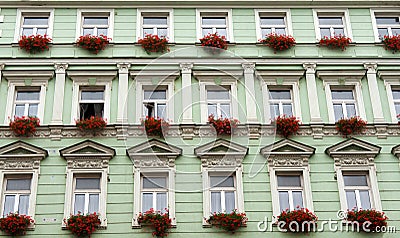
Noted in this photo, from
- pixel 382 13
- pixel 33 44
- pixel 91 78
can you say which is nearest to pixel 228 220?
pixel 91 78

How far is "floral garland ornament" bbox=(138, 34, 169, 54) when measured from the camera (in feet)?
67.4

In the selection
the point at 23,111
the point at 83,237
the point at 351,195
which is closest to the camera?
the point at 83,237

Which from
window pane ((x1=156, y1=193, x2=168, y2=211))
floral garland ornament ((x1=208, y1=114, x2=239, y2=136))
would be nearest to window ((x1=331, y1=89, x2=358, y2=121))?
floral garland ornament ((x1=208, y1=114, x2=239, y2=136))

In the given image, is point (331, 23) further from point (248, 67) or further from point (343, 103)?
point (248, 67)

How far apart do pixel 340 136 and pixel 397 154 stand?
178 centimetres

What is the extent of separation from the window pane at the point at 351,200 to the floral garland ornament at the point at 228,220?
10.4ft

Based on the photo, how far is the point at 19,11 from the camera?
2142 cm

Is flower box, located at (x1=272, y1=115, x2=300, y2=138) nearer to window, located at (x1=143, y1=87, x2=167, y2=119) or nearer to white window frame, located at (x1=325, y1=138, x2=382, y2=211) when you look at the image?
white window frame, located at (x1=325, y1=138, x2=382, y2=211)

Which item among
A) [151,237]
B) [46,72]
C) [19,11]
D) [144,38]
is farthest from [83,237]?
[19,11]

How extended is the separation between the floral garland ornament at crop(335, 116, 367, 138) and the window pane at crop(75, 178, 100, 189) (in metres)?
7.59

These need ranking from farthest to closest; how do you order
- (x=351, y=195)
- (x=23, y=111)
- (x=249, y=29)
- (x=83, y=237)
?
1. (x=249, y=29)
2. (x=23, y=111)
3. (x=351, y=195)
4. (x=83, y=237)

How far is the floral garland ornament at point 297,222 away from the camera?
17297 mm

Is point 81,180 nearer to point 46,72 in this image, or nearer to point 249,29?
point 46,72

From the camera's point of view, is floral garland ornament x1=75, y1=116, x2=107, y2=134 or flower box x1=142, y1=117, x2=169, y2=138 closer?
floral garland ornament x1=75, y1=116, x2=107, y2=134
